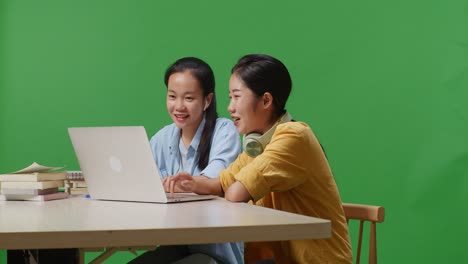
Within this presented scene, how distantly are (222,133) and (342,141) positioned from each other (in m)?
1.23

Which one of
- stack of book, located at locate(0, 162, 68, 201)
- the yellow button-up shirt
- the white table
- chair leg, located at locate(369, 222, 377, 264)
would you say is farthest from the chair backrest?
stack of book, located at locate(0, 162, 68, 201)

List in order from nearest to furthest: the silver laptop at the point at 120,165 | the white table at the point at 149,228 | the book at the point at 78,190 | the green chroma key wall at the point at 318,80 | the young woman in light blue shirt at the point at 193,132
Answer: the white table at the point at 149,228 → the silver laptop at the point at 120,165 → the book at the point at 78,190 → the young woman in light blue shirt at the point at 193,132 → the green chroma key wall at the point at 318,80

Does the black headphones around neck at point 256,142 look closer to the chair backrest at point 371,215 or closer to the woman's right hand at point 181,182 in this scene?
the woman's right hand at point 181,182

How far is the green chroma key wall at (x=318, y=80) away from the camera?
3.68m

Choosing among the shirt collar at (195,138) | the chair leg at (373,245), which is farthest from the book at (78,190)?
the chair leg at (373,245)

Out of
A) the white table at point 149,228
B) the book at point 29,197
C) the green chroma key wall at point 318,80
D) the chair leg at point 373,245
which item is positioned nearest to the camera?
the white table at point 149,228

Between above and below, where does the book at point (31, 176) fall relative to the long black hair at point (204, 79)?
→ below

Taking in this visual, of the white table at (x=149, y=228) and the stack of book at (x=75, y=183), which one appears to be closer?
the white table at (x=149, y=228)

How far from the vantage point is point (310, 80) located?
3797 mm

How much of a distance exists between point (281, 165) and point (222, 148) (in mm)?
672

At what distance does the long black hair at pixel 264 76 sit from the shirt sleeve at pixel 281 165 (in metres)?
0.25

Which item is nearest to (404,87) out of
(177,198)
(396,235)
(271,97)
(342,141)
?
(342,141)

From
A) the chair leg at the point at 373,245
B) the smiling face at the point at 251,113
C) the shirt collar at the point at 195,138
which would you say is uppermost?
the smiling face at the point at 251,113

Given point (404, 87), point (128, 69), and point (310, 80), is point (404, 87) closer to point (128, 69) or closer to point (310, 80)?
point (310, 80)
